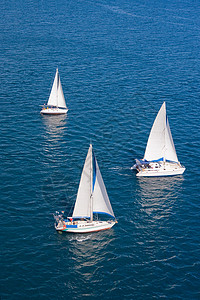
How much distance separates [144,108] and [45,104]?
3496 cm

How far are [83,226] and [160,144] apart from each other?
35.9 meters

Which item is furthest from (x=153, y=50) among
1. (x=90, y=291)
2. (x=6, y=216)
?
(x=90, y=291)

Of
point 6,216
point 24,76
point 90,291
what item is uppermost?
point 24,76

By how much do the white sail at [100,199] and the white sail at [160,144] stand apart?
27.8m

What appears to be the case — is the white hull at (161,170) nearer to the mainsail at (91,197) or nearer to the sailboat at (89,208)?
the mainsail at (91,197)

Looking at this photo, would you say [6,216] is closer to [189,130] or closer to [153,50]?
[189,130]

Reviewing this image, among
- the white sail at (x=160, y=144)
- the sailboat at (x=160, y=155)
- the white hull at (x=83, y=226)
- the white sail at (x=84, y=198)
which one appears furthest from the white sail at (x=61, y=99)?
the white hull at (x=83, y=226)

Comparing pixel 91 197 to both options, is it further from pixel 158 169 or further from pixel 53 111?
pixel 53 111

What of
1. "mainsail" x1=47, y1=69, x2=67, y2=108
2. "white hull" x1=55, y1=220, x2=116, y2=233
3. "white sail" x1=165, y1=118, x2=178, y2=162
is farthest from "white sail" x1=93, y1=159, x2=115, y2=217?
"mainsail" x1=47, y1=69, x2=67, y2=108

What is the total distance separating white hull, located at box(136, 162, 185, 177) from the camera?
105 m

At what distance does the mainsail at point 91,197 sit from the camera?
82.3 metres

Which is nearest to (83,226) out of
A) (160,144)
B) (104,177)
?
(104,177)

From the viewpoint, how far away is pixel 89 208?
3324 inches

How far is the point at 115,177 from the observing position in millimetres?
103000
